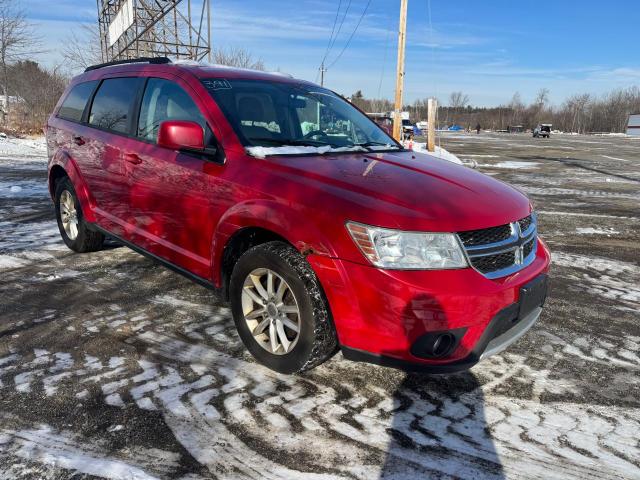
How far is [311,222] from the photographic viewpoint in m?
2.57

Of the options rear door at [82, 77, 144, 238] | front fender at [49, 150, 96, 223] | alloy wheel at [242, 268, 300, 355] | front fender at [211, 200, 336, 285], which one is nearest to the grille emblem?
front fender at [211, 200, 336, 285]

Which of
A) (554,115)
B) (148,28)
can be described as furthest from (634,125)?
(148,28)

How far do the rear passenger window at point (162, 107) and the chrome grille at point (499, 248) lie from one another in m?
1.98

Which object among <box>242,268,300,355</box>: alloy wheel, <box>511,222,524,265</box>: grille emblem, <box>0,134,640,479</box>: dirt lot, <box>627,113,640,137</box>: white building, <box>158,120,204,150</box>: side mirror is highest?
<box>627,113,640,137</box>: white building

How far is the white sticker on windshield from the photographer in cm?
348

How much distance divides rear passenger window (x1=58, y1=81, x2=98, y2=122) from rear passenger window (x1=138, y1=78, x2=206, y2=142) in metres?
1.29

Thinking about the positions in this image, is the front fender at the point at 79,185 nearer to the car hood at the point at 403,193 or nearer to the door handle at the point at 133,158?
the door handle at the point at 133,158

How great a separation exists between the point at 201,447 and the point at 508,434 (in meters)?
A: 1.52

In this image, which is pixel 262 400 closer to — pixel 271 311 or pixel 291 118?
pixel 271 311

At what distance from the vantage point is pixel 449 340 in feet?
8.11

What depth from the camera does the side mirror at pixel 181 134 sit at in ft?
10.1

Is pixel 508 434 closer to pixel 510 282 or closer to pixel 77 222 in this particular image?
pixel 510 282

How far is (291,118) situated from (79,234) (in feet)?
9.46

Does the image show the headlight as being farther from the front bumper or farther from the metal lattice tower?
the metal lattice tower
